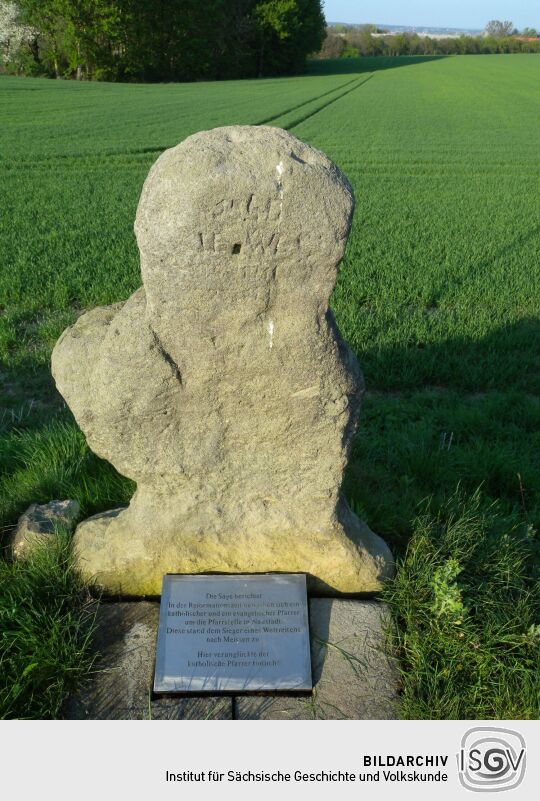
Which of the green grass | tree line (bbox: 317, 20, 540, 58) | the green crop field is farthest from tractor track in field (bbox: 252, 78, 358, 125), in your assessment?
tree line (bbox: 317, 20, 540, 58)

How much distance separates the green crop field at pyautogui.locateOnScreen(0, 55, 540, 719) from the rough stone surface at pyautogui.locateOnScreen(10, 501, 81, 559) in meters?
0.12

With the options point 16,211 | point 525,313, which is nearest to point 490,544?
point 525,313

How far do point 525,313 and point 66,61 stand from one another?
52.2 metres

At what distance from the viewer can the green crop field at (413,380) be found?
2824 millimetres

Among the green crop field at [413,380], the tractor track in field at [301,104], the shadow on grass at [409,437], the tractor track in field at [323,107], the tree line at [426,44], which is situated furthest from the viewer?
the tree line at [426,44]

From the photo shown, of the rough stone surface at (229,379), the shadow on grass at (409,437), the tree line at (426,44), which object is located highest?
the tree line at (426,44)

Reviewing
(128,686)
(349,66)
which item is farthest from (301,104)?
(349,66)

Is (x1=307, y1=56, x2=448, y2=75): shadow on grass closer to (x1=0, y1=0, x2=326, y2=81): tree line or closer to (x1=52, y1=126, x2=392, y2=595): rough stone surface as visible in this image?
(x1=0, y1=0, x2=326, y2=81): tree line

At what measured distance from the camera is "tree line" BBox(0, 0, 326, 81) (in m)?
44.3

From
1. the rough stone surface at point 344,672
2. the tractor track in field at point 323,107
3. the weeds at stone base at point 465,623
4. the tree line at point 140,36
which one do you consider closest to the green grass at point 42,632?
the rough stone surface at point 344,672

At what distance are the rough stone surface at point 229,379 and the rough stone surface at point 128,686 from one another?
286 mm

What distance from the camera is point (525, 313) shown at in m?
7.34
